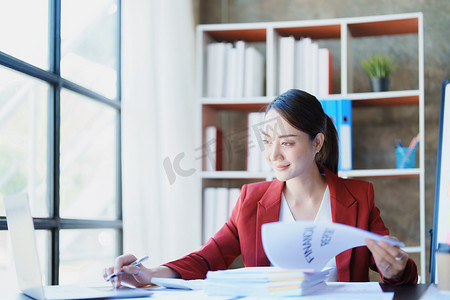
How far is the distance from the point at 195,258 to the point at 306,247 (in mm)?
628

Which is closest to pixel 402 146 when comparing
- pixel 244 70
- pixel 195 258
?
pixel 244 70

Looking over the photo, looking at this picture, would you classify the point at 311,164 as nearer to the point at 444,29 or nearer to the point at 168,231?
the point at 168,231

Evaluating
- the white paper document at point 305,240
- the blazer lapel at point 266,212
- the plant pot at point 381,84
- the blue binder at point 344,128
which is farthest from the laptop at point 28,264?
the plant pot at point 381,84

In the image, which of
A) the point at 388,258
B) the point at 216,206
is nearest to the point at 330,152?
the point at 388,258

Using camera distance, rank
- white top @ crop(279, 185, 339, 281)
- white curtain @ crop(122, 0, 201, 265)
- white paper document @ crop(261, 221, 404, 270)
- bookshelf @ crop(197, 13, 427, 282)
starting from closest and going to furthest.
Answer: white paper document @ crop(261, 221, 404, 270), white top @ crop(279, 185, 339, 281), white curtain @ crop(122, 0, 201, 265), bookshelf @ crop(197, 13, 427, 282)

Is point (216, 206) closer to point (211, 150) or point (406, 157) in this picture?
point (211, 150)

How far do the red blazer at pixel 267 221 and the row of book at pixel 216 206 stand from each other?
933mm

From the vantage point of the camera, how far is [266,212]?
1946 millimetres

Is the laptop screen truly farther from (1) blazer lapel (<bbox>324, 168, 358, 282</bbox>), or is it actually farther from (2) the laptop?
(1) blazer lapel (<bbox>324, 168, 358, 282</bbox>)

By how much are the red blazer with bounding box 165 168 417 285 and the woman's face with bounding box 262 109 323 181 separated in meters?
0.13

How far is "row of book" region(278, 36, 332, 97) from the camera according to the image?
2.92 meters

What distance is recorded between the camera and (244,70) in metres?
3.03

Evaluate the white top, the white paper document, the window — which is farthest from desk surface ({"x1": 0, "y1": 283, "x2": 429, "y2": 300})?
the window

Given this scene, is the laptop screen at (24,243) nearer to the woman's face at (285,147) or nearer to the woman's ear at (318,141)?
the woman's face at (285,147)
